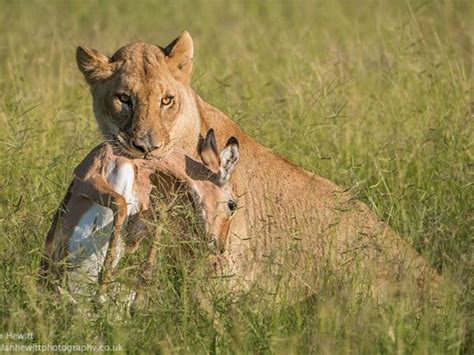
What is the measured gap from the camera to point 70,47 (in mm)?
8250

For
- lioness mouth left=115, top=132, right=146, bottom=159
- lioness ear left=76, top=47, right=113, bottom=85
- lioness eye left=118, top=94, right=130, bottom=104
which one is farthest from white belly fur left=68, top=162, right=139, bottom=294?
lioness ear left=76, top=47, right=113, bottom=85

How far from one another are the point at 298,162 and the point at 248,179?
1085mm

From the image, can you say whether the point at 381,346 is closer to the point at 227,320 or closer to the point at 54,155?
the point at 227,320

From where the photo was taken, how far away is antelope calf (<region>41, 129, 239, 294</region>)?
16.5 feet

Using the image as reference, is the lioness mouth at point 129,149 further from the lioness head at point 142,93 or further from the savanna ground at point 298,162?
the savanna ground at point 298,162

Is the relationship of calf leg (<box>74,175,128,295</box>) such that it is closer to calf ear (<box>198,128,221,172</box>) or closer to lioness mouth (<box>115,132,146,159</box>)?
lioness mouth (<box>115,132,146,159</box>)

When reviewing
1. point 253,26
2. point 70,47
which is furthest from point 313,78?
point 253,26

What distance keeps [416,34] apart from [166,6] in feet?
23.6

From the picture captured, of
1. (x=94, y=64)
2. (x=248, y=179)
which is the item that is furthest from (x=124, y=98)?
(x=248, y=179)

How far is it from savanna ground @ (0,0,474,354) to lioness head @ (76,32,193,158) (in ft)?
1.43

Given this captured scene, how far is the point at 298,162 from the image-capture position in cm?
700

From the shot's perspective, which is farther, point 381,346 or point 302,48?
point 302,48

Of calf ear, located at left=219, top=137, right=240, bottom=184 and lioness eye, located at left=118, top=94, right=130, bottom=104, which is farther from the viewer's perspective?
lioness eye, located at left=118, top=94, right=130, bottom=104

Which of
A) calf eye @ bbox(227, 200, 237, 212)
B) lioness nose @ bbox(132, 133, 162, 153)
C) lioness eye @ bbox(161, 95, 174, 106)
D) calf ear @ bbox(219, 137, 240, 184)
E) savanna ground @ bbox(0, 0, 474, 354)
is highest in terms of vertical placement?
lioness eye @ bbox(161, 95, 174, 106)
